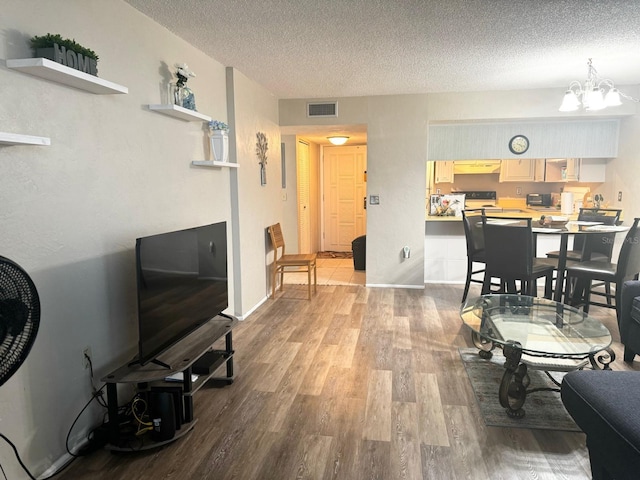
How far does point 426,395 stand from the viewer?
2.73 meters

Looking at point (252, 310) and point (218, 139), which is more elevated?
point (218, 139)

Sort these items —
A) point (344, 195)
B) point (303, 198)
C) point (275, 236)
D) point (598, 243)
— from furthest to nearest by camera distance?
1. point (344, 195)
2. point (303, 198)
3. point (275, 236)
4. point (598, 243)

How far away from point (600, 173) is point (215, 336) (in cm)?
530

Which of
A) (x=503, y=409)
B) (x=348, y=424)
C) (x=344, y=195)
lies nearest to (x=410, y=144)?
(x=344, y=195)

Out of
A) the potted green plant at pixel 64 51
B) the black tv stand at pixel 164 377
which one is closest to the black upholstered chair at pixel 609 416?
the black tv stand at pixel 164 377

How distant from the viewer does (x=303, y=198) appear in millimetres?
6988

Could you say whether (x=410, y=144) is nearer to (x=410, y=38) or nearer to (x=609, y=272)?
(x=410, y=38)

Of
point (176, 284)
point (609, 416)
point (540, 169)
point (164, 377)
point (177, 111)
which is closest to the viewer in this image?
point (609, 416)

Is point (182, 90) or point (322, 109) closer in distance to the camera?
point (182, 90)

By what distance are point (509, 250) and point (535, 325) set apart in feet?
4.22

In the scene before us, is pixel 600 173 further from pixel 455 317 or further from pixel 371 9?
pixel 371 9

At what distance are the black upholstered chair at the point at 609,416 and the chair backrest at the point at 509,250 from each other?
212 cm

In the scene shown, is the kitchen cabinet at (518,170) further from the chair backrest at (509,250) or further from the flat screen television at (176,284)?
the flat screen television at (176,284)

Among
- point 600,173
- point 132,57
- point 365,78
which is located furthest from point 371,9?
point 600,173
